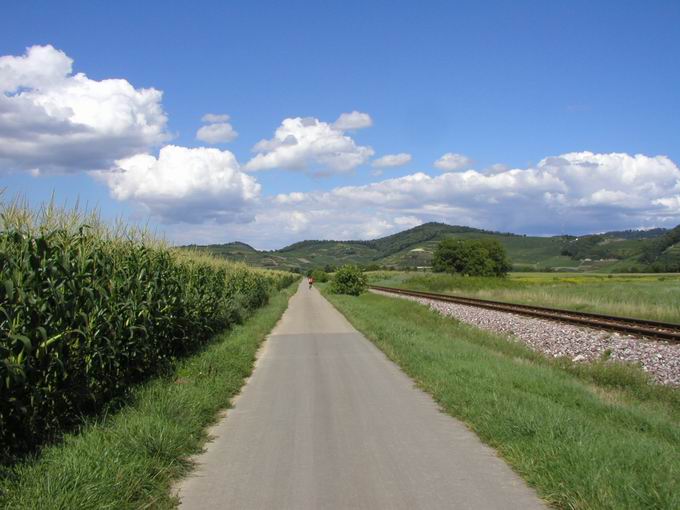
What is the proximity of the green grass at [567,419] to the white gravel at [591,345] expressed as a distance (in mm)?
1121

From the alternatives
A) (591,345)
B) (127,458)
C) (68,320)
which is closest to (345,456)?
(127,458)

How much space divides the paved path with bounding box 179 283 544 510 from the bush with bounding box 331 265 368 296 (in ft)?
138

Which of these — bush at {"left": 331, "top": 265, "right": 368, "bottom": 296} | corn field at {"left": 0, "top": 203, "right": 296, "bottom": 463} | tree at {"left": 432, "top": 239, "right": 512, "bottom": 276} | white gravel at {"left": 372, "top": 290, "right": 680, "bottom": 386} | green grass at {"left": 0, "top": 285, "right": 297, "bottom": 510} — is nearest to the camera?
green grass at {"left": 0, "top": 285, "right": 297, "bottom": 510}

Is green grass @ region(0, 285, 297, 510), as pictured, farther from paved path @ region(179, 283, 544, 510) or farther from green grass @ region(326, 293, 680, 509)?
green grass @ region(326, 293, 680, 509)

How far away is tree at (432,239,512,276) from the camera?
323 feet

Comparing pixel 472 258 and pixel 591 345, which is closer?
pixel 591 345

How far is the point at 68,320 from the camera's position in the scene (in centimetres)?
671

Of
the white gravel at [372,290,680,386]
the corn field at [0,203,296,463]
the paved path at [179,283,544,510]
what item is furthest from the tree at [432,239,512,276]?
the corn field at [0,203,296,463]

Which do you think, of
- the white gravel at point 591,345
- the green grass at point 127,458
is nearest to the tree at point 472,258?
the white gravel at point 591,345

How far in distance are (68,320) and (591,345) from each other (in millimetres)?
14171

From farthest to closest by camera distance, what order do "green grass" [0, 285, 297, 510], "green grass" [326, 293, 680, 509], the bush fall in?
the bush < "green grass" [326, 293, 680, 509] < "green grass" [0, 285, 297, 510]

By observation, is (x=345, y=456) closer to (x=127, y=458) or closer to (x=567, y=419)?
(x=127, y=458)

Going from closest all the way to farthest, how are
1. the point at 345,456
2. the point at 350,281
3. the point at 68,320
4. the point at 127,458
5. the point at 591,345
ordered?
the point at 127,458, the point at 345,456, the point at 68,320, the point at 591,345, the point at 350,281

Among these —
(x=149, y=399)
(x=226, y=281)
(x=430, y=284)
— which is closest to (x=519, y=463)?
(x=149, y=399)
